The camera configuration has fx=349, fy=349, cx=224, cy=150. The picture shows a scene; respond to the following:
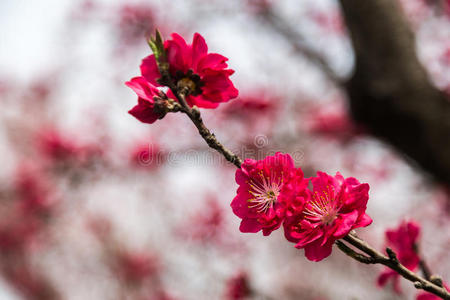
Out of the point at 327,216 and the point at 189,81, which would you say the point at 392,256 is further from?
the point at 189,81

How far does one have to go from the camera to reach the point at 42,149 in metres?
3.49

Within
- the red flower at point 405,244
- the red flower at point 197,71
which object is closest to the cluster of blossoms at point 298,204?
the red flower at point 197,71

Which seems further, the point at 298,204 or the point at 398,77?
the point at 398,77

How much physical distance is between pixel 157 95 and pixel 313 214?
1.39 feet

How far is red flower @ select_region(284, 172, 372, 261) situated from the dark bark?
1.81 metres

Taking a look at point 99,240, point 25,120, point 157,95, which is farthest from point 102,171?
point 25,120

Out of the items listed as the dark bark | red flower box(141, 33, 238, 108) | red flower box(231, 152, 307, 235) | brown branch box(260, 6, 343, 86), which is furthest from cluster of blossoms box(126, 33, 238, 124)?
brown branch box(260, 6, 343, 86)

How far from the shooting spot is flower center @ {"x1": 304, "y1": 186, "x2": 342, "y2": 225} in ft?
2.35

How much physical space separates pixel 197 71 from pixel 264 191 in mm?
323

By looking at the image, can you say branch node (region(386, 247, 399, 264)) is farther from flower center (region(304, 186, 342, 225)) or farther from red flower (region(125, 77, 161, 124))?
red flower (region(125, 77, 161, 124))

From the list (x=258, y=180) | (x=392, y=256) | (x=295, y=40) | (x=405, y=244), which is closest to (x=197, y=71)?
(x=258, y=180)

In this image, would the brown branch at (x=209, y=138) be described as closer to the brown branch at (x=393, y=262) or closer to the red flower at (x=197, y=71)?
the red flower at (x=197, y=71)

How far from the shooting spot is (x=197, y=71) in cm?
83

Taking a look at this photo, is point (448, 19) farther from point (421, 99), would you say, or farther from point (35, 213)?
point (35, 213)
